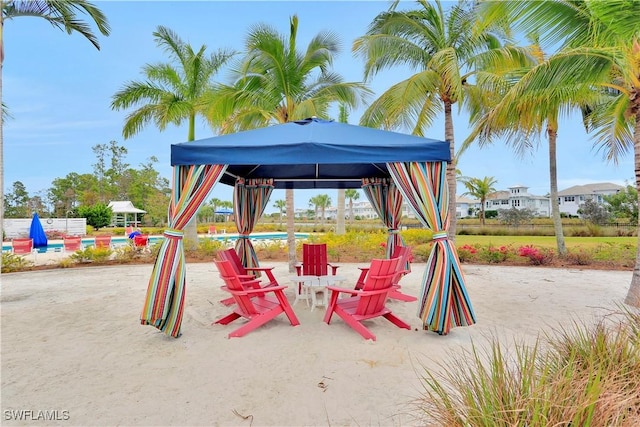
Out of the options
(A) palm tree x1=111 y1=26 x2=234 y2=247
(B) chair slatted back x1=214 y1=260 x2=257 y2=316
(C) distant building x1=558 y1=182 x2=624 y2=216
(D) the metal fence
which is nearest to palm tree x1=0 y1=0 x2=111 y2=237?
(B) chair slatted back x1=214 y1=260 x2=257 y2=316

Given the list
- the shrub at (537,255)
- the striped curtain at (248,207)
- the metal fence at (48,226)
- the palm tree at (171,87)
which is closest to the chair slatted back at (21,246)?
the palm tree at (171,87)

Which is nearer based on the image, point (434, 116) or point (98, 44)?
point (98, 44)

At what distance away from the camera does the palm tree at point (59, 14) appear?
600 centimetres

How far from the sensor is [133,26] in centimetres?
1059

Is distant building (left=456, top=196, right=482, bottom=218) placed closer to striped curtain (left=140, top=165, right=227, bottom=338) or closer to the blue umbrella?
the blue umbrella

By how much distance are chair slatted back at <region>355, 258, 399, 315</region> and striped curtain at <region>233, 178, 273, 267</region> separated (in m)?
3.00

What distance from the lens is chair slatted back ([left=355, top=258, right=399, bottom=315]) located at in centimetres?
392

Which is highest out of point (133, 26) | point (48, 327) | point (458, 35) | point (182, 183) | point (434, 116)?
point (133, 26)

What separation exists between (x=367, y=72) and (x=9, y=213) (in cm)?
4239

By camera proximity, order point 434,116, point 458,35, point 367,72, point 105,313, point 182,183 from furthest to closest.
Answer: point 434,116
point 367,72
point 458,35
point 105,313
point 182,183

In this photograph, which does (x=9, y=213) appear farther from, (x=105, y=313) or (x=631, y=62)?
(x=631, y=62)

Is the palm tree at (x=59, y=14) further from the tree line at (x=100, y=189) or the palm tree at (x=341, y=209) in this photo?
the tree line at (x=100, y=189)

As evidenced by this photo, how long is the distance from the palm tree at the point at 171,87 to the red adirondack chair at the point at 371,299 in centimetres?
941

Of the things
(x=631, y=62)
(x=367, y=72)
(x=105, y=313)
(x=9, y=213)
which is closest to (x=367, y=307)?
(x=105, y=313)
